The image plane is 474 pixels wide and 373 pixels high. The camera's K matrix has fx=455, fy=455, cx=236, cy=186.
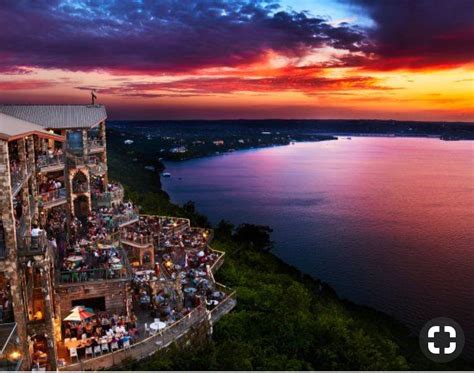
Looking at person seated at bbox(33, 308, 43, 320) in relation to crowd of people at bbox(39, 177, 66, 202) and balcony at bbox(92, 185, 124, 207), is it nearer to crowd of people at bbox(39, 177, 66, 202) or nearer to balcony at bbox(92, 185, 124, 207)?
crowd of people at bbox(39, 177, 66, 202)

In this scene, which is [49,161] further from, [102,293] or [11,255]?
[11,255]

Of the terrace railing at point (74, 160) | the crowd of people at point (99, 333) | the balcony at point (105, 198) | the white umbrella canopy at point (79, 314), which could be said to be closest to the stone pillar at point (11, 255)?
the crowd of people at point (99, 333)

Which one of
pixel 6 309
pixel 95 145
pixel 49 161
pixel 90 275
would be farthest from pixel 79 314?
pixel 95 145

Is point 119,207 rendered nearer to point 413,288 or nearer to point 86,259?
point 86,259

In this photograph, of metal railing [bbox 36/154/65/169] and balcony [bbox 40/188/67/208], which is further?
metal railing [bbox 36/154/65/169]

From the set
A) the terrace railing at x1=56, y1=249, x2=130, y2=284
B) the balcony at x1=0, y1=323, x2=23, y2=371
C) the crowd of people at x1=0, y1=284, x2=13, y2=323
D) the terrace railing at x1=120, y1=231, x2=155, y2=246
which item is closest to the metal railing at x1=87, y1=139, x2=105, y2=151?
the terrace railing at x1=120, y1=231, x2=155, y2=246

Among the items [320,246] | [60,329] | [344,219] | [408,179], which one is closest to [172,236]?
[60,329]
